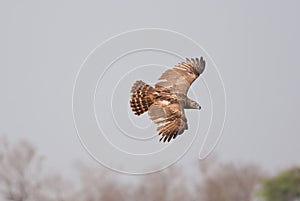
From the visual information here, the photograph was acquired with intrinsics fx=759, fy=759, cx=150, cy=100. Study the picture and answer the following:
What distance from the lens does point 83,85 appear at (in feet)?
9.27

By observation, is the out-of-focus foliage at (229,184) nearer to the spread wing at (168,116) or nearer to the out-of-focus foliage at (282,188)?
the out-of-focus foliage at (282,188)

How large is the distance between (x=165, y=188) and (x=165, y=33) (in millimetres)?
21753

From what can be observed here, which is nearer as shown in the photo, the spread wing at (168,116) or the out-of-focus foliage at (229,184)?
the spread wing at (168,116)

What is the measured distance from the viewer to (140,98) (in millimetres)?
2740

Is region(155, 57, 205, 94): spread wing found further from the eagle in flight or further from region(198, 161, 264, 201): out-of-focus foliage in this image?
region(198, 161, 264, 201): out-of-focus foliage

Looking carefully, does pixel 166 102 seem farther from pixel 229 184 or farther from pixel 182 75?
pixel 229 184

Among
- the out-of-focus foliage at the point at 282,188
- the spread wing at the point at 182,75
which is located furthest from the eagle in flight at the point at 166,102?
the out-of-focus foliage at the point at 282,188

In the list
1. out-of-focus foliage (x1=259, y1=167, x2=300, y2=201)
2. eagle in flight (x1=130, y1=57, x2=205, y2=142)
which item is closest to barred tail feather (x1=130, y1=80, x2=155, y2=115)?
eagle in flight (x1=130, y1=57, x2=205, y2=142)

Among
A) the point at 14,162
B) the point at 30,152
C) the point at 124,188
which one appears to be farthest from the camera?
the point at 124,188

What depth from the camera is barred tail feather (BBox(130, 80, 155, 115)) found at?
106 inches

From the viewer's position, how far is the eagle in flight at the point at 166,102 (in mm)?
2629

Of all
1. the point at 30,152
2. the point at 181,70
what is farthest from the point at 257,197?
the point at 181,70

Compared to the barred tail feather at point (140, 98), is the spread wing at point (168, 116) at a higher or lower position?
lower

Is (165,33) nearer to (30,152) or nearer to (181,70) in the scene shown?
(181,70)
